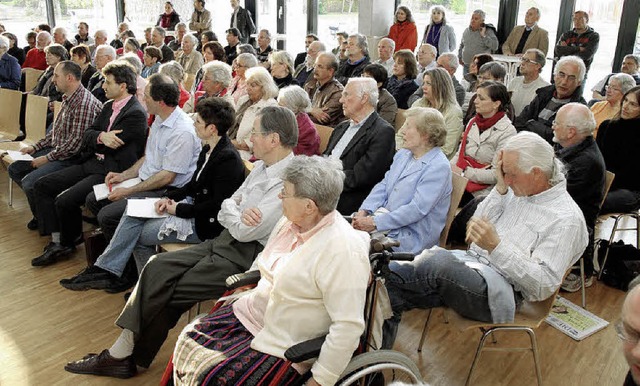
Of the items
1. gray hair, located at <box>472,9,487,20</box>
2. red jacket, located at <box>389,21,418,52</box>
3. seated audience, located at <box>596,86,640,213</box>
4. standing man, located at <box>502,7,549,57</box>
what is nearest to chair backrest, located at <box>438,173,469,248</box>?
seated audience, located at <box>596,86,640,213</box>

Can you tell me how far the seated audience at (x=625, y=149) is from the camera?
3.61 metres

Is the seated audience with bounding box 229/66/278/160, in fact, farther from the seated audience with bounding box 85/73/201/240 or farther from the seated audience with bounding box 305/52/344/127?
the seated audience with bounding box 85/73/201/240

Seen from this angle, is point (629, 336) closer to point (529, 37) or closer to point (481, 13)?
point (529, 37)

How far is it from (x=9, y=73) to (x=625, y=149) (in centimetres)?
659

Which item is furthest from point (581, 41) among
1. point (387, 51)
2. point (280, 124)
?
point (280, 124)

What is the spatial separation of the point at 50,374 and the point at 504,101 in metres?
3.02

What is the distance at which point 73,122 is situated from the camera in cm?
396

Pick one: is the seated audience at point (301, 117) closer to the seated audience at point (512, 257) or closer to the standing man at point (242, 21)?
the seated audience at point (512, 257)

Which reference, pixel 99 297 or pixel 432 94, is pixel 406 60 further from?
pixel 99 297

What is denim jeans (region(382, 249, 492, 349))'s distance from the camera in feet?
6.79

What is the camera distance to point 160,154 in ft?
11.0

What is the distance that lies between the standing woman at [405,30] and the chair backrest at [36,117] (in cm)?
495

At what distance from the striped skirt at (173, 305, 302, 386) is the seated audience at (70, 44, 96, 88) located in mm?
4639

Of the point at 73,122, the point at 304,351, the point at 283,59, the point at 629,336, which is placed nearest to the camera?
the point at 629,336
